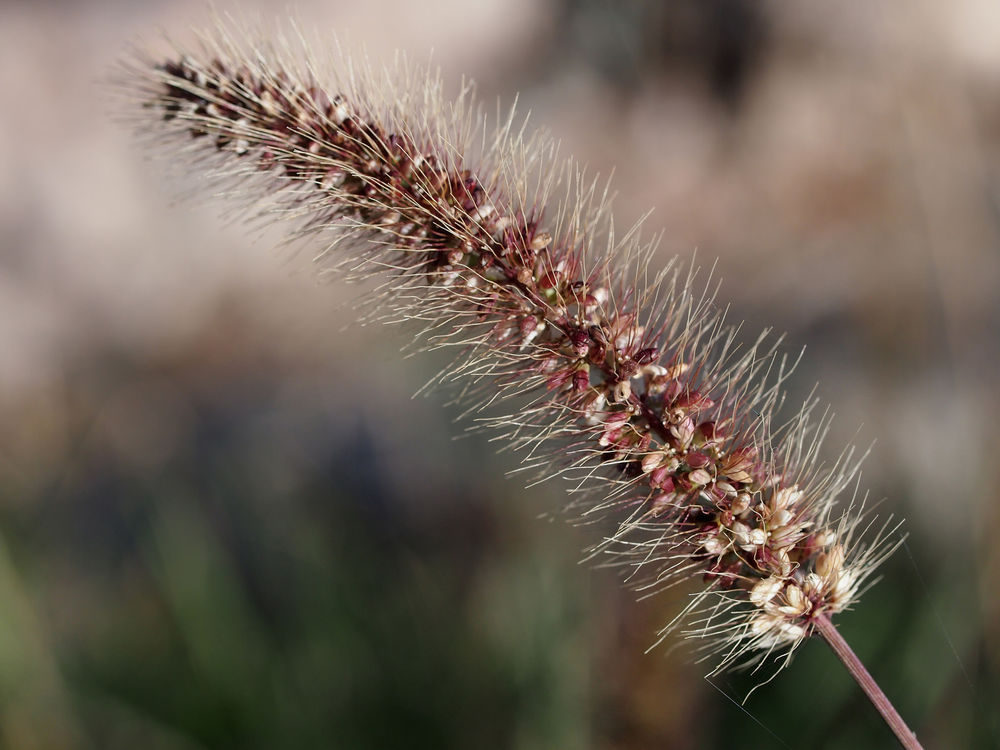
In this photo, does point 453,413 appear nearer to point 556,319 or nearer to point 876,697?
point 556,319

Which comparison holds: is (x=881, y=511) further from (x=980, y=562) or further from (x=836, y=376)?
(x=836, y=376)

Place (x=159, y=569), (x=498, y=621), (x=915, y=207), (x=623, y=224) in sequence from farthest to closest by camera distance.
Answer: (x=623, y=224) < (x=915, y=207) < (x=159, y=569) < (x=498, y=621)

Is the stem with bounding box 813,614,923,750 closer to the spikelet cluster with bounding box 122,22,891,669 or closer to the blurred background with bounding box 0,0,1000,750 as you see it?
the spikelet cluster with bounding box 122,22,891,669

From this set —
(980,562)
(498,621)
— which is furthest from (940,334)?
(498,621)

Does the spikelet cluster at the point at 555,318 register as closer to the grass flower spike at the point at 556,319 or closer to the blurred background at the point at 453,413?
the grass flower spike at the point at 556,319

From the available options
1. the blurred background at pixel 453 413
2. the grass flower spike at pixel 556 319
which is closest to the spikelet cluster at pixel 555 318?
the grass flower spike at pixel 556 319

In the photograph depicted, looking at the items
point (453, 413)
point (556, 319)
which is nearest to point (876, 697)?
point (556, 319)
